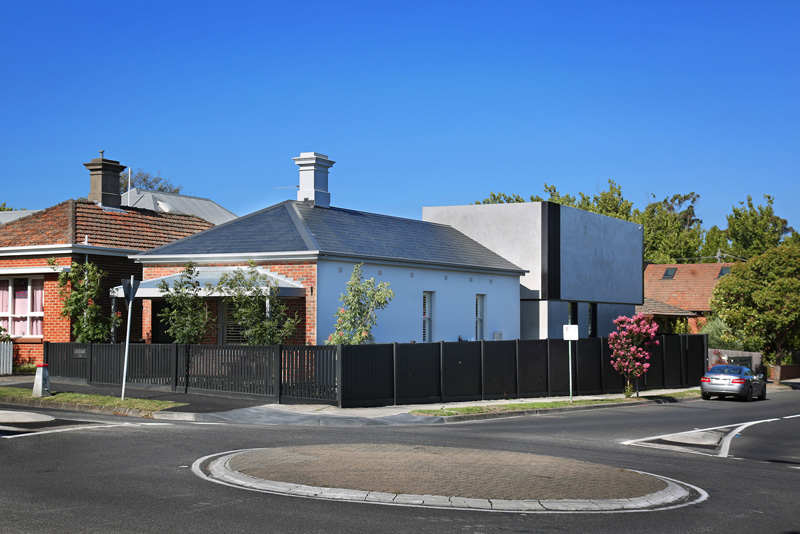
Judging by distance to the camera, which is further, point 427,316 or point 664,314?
point 664,314

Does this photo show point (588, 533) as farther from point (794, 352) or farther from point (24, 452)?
point (794, 352)

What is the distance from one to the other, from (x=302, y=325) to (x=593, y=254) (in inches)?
732

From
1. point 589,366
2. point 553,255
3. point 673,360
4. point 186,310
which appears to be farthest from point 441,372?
point 673,360

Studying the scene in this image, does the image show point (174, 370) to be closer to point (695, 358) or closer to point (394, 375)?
point (394, 375)

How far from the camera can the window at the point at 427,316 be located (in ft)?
96.3

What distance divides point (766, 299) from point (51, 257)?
3317cm

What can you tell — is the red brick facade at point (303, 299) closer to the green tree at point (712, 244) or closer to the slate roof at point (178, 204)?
the slate roof at point (178, 204)

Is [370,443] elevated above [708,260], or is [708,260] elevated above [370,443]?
[708,260]

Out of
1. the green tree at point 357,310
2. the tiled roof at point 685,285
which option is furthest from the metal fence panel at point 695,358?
the tiled roof at point 685,285

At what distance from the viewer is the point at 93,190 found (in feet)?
110

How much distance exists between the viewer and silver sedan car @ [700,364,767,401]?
30.4 metres

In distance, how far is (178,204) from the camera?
141 feet

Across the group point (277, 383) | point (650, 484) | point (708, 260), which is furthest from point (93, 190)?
point (708, 260)

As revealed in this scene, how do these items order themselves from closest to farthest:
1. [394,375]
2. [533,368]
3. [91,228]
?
[394,375], [533,368], [91,228]
